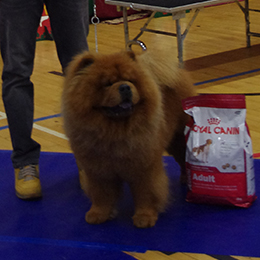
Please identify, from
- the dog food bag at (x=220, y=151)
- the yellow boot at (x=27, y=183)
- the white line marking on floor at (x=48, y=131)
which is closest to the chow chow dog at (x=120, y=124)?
the dog food bag at (x=220, y=151)

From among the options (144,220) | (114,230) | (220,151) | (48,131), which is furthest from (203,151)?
(48,131)

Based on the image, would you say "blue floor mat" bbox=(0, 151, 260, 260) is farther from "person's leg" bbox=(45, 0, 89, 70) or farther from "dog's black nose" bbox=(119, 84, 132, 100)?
"person's leg" bbox=(45, 0, 89, 70)

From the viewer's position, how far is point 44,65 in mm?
4797

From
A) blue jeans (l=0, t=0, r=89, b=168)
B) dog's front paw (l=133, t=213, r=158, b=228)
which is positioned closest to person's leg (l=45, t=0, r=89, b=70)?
blue jeans (l=0, t=0, r=89, b=168)

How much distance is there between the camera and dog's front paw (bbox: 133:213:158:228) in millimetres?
1834

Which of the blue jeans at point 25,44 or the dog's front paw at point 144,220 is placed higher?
the blue jeans at point 25,44

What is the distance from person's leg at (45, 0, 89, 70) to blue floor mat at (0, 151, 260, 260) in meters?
0.66

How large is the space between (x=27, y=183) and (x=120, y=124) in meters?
0.68

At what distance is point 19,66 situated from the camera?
2.08m

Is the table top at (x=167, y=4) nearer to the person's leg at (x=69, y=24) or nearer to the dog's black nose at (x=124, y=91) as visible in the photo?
the person's leg at (x=69, y=24)

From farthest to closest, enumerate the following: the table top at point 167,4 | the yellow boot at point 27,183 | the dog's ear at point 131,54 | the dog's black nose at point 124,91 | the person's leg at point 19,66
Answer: the table top at point 167,4 < the yellow boot at point 27,183 < the person's leg at point 19,66 < the dog's ear at point 131,54 < the dog's black nose at point 124,91

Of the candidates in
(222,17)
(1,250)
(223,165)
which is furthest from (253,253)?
(222,17)

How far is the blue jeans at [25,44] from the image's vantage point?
6.64 feet

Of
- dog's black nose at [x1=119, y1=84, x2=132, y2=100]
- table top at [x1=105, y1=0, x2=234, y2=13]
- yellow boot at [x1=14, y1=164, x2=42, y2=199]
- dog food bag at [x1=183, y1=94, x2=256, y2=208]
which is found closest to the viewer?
dog's black nose at [x1=119, y1=84, x2=132, y2=100]
